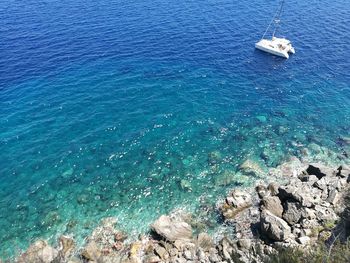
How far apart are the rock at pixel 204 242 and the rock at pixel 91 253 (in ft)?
36.3

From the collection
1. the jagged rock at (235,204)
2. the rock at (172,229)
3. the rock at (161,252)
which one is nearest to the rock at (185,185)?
the jagged rock at (235,204)

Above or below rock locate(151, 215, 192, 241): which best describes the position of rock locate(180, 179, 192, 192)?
below

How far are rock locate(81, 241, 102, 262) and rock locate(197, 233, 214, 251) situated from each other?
36.3 ft

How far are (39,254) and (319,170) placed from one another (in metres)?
36.1

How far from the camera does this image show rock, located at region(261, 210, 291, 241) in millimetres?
35688

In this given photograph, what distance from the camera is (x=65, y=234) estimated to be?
132 feet

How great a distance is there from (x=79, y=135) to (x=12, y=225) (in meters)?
17.5

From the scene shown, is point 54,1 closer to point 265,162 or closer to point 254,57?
point 254,57

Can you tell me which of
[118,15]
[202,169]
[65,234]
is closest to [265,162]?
[202,169]

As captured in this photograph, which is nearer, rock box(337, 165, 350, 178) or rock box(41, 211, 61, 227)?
rock box(41, 211, 61, 227)

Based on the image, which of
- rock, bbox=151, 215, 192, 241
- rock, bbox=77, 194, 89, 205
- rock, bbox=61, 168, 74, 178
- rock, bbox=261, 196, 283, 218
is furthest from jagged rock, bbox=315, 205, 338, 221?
rock, bbox=61, 168, 74, 178

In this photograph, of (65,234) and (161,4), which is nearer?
(65,234)

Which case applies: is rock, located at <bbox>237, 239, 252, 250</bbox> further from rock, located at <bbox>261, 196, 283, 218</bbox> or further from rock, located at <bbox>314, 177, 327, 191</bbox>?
rock, located at <bbox>314, 177, 327, 191</bbox>

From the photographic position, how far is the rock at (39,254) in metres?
37.0
